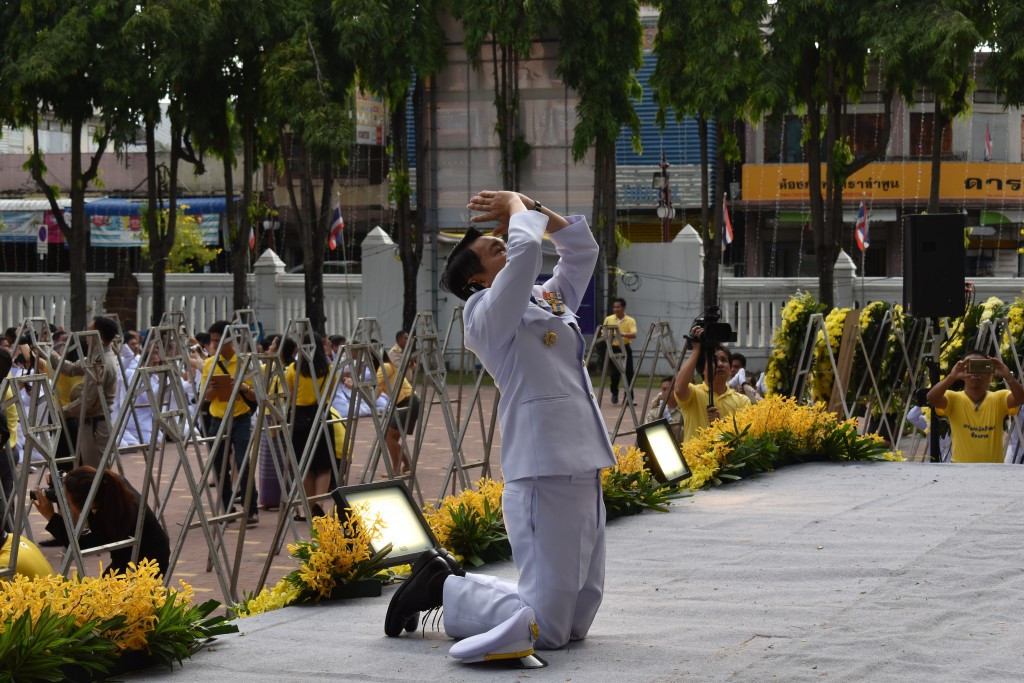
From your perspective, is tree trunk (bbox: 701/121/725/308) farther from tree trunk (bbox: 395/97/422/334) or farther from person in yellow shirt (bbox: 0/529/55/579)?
person in yellow shirt (bbox: 0/529/55/579)

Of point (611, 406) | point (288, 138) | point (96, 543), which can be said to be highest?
point (288, 138)

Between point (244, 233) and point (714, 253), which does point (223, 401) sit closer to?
point (244, 233)

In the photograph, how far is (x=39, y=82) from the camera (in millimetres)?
21125

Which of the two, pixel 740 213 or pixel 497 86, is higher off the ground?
pixel 497 86

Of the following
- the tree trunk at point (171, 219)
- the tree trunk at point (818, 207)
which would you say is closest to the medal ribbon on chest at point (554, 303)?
the tree trunk at point (818, 207)

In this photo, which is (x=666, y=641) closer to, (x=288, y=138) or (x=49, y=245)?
(x=288, y=138)

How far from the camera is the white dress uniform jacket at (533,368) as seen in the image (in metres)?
4.39

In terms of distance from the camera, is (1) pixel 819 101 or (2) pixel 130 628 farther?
(1) pixel 819 101

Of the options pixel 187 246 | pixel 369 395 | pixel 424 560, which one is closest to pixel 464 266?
pixel 424 560

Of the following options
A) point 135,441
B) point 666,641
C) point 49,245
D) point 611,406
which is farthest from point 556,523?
point 49,245

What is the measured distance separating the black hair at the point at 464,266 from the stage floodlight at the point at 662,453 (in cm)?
308

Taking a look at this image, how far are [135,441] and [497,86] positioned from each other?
11078 millimetres

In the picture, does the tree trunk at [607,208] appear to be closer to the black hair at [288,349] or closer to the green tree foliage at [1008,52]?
the green tree foliage at [1008,52]

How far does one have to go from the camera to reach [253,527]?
9984 millimetres
